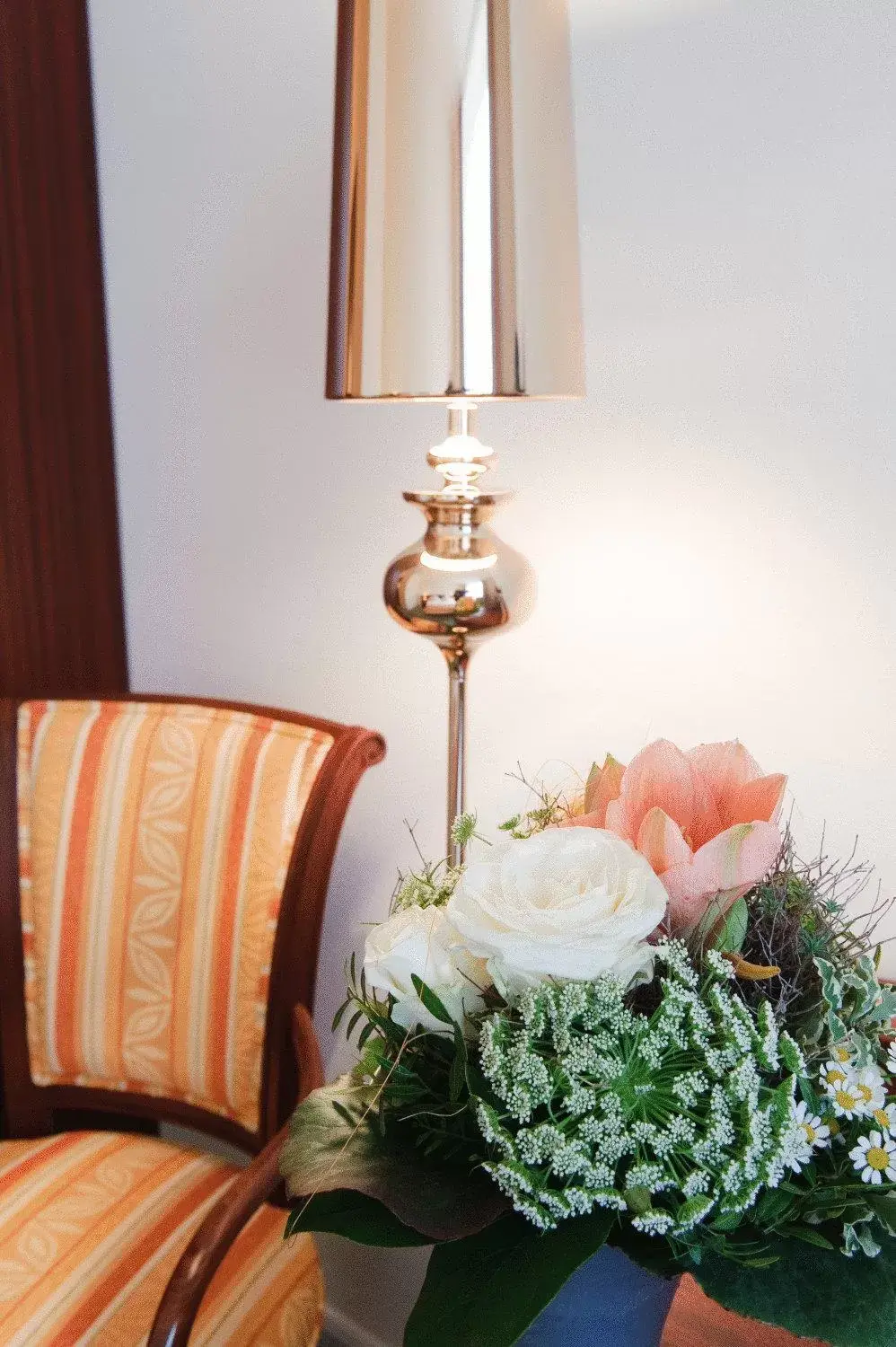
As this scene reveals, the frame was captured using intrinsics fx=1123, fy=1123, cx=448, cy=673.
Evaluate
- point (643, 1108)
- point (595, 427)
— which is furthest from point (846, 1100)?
point (595, 427)

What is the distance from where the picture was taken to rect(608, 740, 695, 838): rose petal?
634mm

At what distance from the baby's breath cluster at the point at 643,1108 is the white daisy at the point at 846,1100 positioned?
0.03 m

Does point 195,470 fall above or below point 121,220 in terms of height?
below

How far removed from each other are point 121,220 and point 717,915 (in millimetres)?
1526

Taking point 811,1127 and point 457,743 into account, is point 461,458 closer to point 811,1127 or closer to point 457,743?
point 457,743

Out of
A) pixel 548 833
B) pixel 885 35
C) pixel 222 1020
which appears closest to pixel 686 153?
pixel 885 35

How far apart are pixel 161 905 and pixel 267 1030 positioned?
0.69 feet

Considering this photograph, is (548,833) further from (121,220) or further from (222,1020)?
(121,220)

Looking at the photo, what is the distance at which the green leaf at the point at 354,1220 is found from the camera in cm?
56

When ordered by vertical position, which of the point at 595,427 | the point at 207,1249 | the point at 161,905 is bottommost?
the point at 207,1249

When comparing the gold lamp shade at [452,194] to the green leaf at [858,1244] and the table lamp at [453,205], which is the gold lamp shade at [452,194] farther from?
the green leaf at [858,1244]

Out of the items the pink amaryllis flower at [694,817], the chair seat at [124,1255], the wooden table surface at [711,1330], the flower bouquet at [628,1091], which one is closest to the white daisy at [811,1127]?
the flower bouquet at [628,1091]

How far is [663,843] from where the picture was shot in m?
0.60

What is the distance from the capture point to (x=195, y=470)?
66.7 inches
